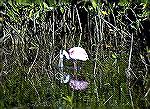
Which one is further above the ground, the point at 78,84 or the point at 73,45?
the point at 73,45

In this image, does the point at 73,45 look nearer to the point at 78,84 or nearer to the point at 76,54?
the point at 76,54

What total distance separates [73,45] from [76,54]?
57 millimetres

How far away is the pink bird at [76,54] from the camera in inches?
53.6

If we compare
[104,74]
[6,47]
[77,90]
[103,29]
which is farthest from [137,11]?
[6,47]

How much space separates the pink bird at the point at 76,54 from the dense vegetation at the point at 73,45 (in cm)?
2

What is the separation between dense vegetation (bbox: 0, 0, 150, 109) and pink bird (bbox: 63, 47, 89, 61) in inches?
0.7

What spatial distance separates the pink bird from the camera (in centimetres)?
136

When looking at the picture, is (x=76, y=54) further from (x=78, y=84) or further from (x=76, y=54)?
(x=78, y=84)

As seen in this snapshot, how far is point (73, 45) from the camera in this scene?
55.5 inches

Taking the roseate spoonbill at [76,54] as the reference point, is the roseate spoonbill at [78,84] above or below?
below

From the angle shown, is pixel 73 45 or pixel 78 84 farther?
pixel 73 45

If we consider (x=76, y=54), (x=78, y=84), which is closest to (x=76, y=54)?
(x=76, y=54)

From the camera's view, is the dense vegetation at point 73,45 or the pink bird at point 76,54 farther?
the pink bird at point 76,54

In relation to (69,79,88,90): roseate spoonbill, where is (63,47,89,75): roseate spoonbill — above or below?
above
